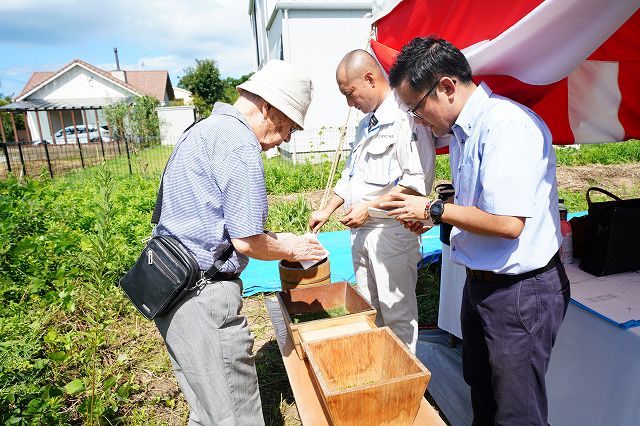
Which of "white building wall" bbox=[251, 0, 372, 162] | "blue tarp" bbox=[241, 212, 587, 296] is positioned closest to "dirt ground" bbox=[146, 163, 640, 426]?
"blue tarp" bbox=[241, 212, 587, 296]

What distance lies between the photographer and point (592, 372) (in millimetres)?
1956

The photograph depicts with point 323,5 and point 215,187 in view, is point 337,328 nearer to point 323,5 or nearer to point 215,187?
point 215,187

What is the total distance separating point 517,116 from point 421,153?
0.88m

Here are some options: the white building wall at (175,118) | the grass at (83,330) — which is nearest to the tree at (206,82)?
the white building wall at (175,118)

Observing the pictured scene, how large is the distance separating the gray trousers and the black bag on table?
78.3 inches

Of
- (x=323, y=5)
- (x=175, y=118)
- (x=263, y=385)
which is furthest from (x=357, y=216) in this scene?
(x=175, y=118)

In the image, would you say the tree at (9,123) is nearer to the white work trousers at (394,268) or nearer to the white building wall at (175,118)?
the white building wall at (175,118)

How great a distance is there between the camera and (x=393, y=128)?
7.82ft

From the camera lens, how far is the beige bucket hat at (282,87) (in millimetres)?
1578

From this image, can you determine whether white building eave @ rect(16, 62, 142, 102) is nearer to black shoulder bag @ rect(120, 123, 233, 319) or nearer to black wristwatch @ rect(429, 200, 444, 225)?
black shoulder bag @ rect(120, 123, 233, 319)

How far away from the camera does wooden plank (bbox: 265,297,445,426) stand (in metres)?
1.43

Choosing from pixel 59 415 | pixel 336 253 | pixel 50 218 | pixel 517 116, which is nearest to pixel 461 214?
pixel 517 116

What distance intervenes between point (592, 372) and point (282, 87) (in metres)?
1.97

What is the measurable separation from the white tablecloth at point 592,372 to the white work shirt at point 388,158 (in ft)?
3.41
